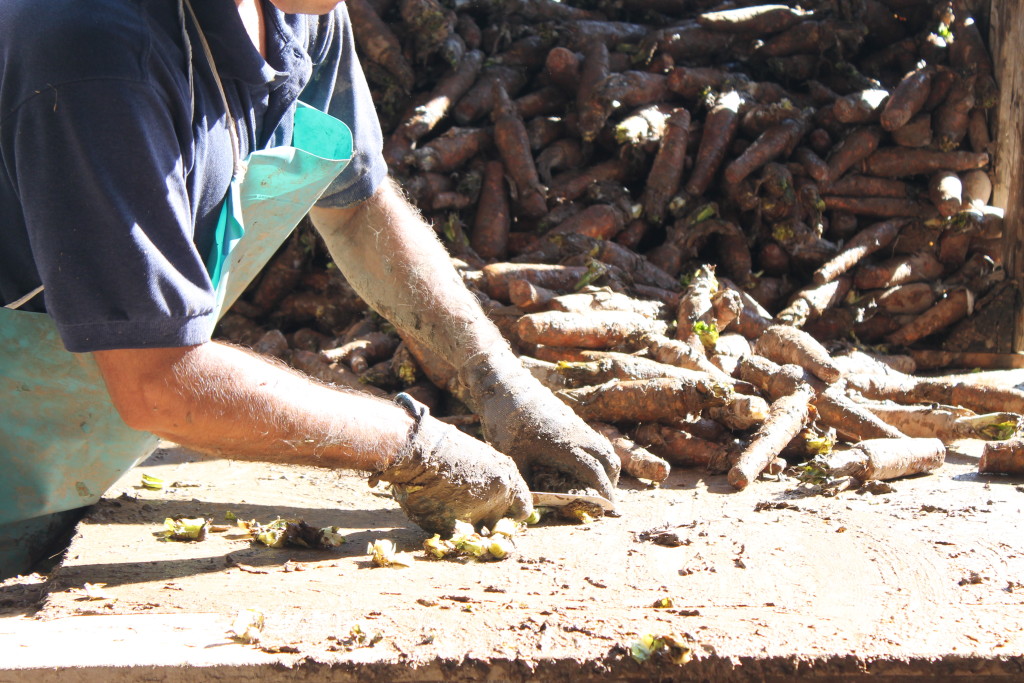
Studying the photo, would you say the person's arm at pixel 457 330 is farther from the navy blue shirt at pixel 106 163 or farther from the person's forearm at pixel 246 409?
the navy blue shirt at pixel 106 163

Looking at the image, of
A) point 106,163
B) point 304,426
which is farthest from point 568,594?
point 106,163

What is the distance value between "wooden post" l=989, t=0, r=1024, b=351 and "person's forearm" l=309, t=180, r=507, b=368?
478 centimetres

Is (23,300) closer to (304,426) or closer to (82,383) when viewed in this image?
(82,383)

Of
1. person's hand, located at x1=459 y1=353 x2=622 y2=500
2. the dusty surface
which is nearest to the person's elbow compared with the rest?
the dusty surface

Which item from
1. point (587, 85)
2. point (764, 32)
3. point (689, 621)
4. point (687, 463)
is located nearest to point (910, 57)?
point (764, 32)

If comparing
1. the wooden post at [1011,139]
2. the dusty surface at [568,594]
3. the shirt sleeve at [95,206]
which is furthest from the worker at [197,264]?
the wooden post at [1011,139]

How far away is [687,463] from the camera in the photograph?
361 cm

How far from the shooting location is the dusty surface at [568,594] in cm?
166

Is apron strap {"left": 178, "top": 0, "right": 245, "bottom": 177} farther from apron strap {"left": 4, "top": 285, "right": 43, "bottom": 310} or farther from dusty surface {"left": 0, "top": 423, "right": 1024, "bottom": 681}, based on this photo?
dusty surface {"left": 0, "top": 423, "right": 1024, "bottom": 681}

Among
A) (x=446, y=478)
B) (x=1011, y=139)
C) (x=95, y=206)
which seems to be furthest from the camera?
(x=1011, y=139)

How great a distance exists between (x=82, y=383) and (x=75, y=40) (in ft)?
2.76

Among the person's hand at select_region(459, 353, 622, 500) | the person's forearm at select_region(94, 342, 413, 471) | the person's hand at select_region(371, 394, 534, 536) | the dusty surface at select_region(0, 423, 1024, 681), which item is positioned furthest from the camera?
the person's hand at select_region(459, 353, 622, 500)

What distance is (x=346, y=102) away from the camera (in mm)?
2682

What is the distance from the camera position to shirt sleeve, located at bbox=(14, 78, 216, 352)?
167 centimetres
